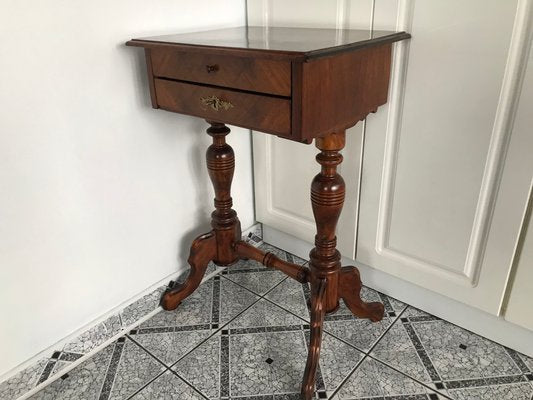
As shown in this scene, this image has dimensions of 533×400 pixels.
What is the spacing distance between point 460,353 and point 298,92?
0.82 m

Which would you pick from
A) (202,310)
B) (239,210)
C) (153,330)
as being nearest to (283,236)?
(239,210)

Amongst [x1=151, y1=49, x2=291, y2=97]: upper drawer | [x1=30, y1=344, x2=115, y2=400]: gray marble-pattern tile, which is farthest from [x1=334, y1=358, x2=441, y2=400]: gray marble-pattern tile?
[x1=151, y1=49, x2=291, y2=97]: upper drawer

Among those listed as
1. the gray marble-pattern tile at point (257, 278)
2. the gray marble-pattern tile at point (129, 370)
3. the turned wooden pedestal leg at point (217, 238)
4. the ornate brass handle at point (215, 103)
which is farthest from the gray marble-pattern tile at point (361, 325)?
the ornate brass handle at point (215, 103)

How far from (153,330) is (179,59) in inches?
29.3

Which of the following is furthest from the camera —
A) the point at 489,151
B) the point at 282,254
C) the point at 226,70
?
the point at 282,254

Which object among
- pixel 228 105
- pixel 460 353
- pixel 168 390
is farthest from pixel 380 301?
pixel 228 105

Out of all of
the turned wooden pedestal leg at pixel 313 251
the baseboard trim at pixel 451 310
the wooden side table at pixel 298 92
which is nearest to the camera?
the wooden side table at pixel 298 92

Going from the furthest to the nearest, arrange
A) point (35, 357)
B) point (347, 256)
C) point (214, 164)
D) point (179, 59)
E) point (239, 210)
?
point (239, 210), point (347, 256), point (214, 164), point (35, 357), point (179, 59)

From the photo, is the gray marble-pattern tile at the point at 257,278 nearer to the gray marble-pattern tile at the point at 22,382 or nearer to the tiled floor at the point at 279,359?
the tiled floor at the point at 279,359

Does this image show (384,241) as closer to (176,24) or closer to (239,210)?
(239,210)

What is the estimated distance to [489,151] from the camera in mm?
1002

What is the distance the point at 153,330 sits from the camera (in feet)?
4.15

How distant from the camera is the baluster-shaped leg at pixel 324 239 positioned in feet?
3.29

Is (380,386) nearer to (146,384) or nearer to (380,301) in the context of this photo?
(380,301)
